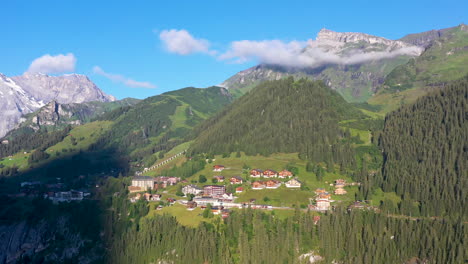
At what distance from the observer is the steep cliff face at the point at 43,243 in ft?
570

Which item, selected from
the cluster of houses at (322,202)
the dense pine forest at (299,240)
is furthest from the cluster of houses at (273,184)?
the dense pine forest at (299,240)

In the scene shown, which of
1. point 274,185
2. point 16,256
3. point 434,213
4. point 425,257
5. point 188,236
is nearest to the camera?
point 425,257

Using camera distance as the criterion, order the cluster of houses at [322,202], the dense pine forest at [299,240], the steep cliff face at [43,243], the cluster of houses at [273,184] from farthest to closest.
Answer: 1. the cluster of houses at [273,184]
2. the steep cliff face at [43,243]
3. the cluster of houses at [322,202]
4. the dense pine forest at [299,240]

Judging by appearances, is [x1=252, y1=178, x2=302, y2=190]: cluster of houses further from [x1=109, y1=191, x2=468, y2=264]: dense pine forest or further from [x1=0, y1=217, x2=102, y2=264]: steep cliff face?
[x1=0, y1=217, x2=102, y2=264]: steep cliff face

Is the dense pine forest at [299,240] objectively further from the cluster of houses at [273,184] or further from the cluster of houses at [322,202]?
the cluster of houses at [273,184]

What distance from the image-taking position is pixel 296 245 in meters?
150

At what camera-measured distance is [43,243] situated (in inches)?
7298

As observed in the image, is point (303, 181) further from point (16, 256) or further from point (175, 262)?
point (16, 256)

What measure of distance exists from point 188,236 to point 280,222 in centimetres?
3003

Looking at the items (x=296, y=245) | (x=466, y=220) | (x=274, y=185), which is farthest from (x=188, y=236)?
(x=466, y=220)

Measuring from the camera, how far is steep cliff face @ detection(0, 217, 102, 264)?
570 feet

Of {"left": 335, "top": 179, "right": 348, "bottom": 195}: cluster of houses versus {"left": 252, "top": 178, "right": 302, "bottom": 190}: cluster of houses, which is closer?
{"left": 335, "top": 179, "right": 348, "bottom": 195}: cluster of houses

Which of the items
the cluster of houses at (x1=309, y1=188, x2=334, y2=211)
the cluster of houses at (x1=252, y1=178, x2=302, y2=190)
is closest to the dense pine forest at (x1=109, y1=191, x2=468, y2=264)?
the cluster of houses at (x1=309, y1=188, x2=334, y2=211)

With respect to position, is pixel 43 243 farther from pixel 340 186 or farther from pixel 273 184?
pixel 340 186
